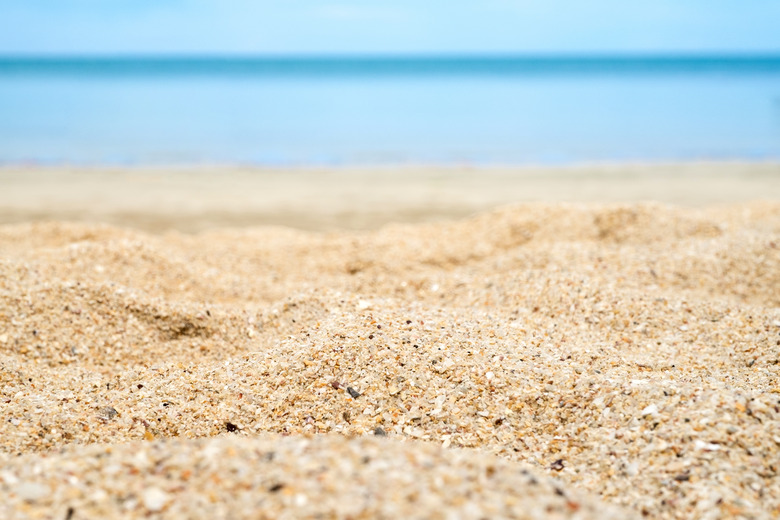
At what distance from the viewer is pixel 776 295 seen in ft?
13.3

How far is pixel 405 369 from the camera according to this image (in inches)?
108

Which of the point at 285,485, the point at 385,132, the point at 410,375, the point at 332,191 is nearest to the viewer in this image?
the point at 285,485

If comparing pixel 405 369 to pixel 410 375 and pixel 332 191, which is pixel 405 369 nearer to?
pixel 410 375

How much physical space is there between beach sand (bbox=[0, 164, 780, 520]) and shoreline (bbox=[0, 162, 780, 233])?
5.34 ft

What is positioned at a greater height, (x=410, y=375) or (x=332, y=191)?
(x=332, y=191)

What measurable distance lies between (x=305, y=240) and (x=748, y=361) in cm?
360

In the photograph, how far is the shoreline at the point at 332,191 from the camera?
750 cm

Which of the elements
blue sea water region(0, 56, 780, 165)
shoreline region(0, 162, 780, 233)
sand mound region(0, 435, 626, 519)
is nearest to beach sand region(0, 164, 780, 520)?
sand mound region(0, 435, 626, 519)

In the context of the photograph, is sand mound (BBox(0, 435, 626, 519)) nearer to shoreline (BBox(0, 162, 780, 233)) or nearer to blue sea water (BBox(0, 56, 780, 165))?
shoreline (BBox(0, 162, 780, 233))

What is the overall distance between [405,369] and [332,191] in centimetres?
642

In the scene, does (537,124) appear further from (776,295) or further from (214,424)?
(214,424)

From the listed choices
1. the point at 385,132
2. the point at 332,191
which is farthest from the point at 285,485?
the point at 385,132

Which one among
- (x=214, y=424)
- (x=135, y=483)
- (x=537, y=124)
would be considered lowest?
(x=214, y=424)

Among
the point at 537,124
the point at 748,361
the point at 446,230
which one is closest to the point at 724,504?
the point at 748,361
